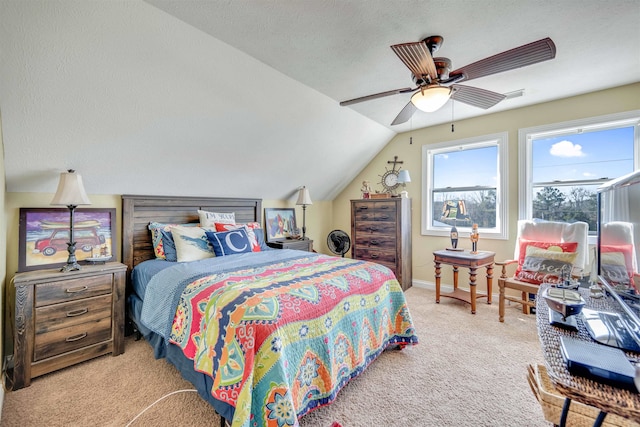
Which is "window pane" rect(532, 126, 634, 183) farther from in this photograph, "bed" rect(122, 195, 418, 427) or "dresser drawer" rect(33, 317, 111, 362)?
"dresser drawer" rect(33, 317, 111, 362)

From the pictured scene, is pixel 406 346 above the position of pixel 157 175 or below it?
below

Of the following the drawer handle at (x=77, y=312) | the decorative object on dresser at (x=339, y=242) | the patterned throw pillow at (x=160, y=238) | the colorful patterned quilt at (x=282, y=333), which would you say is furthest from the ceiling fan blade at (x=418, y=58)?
the decorative object on dresser at (x=339, y=242)

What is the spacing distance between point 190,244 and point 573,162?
14.1 ft

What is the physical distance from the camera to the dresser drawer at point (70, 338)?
1.99 m

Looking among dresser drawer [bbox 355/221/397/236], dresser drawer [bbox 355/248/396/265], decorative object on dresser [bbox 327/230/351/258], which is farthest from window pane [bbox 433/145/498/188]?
decorative object on dresser [bbox 327/230/351/258]

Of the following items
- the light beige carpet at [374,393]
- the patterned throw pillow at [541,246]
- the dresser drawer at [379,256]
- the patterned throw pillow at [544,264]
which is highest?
the patterned throw pillow at [541,246]

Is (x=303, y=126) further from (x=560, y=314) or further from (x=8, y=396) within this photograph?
(x=8, y=396)

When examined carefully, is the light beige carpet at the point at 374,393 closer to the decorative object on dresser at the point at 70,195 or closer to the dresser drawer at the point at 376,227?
the decorative object on dresser at the point at 70,195

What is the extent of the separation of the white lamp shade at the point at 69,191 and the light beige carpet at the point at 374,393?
1283mm

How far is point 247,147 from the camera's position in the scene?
3.13 m

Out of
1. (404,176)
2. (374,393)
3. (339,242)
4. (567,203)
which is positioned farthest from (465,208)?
(374,393)

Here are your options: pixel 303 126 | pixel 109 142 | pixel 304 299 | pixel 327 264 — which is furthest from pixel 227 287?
pixel 303 126

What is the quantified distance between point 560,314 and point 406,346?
1.41 m

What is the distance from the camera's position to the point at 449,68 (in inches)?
73.7
